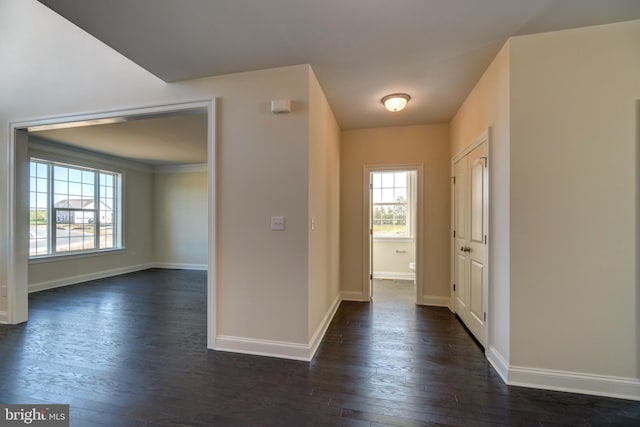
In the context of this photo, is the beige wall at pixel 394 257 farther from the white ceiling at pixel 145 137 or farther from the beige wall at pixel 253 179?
the white ceiling at pixel 145 137

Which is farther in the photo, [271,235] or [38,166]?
[38,166]

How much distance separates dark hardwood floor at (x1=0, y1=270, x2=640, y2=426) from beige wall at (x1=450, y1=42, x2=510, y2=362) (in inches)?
16.2

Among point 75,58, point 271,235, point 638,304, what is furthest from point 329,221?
point 75,58

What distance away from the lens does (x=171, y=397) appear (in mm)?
1921

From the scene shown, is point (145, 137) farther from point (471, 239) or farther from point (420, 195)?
point (471, 239)

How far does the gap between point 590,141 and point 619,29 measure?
81 cm

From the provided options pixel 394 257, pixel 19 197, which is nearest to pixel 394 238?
pixel 394 257

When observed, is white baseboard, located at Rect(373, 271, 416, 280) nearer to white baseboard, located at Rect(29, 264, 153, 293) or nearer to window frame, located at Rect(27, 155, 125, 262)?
white baseboard, located at Rect(29, 264, 153, 293)

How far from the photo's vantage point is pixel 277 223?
8.22 feet

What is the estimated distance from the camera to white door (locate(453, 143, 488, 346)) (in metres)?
2.68

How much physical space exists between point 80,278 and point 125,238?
122cm

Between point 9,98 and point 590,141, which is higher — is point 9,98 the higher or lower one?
the higher one

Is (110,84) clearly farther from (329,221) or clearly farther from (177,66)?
(329,221)

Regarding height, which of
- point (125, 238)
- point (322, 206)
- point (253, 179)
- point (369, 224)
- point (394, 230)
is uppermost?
point (253, 179)
